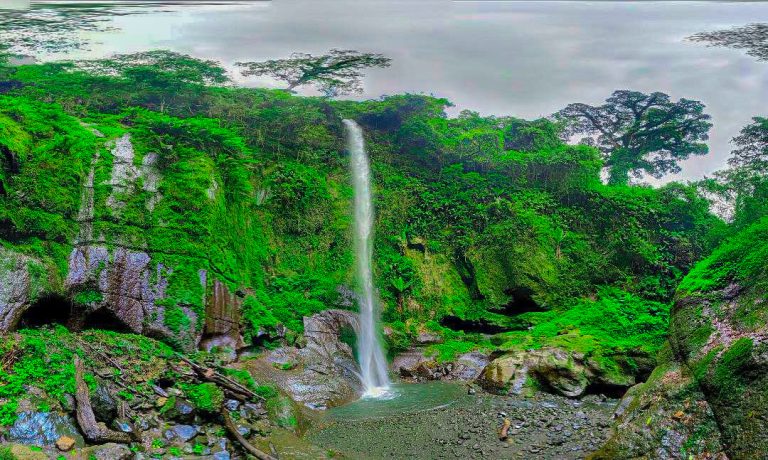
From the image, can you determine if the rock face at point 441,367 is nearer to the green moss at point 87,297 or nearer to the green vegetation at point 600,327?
the green vegetation at point 600,327

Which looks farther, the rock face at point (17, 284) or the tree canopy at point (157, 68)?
the tree canopy at point (157, 68)

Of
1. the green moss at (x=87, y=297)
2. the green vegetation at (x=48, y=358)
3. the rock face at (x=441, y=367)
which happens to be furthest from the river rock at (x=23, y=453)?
the rock face at (x=441, y=367)

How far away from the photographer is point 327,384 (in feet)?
31.7

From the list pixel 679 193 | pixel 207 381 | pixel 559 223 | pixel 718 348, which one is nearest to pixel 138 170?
pixel 207 381

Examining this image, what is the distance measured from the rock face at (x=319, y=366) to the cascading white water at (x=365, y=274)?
1.77 feet

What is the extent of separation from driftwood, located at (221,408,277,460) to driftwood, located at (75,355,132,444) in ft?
4.06

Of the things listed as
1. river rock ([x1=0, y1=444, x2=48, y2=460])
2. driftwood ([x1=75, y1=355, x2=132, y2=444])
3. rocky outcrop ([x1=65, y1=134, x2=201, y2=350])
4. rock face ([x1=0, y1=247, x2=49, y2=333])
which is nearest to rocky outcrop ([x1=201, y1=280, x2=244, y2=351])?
rocky outcrop ([x1=65, y1=134, x2=201, y2=350])

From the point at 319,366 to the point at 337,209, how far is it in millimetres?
7670

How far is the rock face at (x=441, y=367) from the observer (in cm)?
1180

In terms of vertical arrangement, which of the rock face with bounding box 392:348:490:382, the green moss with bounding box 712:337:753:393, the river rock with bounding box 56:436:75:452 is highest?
the green moss with bounding box 712:337:753:393

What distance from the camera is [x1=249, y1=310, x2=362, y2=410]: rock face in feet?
29.7

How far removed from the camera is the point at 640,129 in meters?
23.0

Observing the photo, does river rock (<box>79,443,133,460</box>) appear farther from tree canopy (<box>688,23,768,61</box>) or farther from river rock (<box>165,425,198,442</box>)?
tree canopy (<box>688,23,768,61</box>)

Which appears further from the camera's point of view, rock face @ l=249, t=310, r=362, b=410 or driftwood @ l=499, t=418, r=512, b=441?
rock face @ l=249, t=310, r=362, b=410
